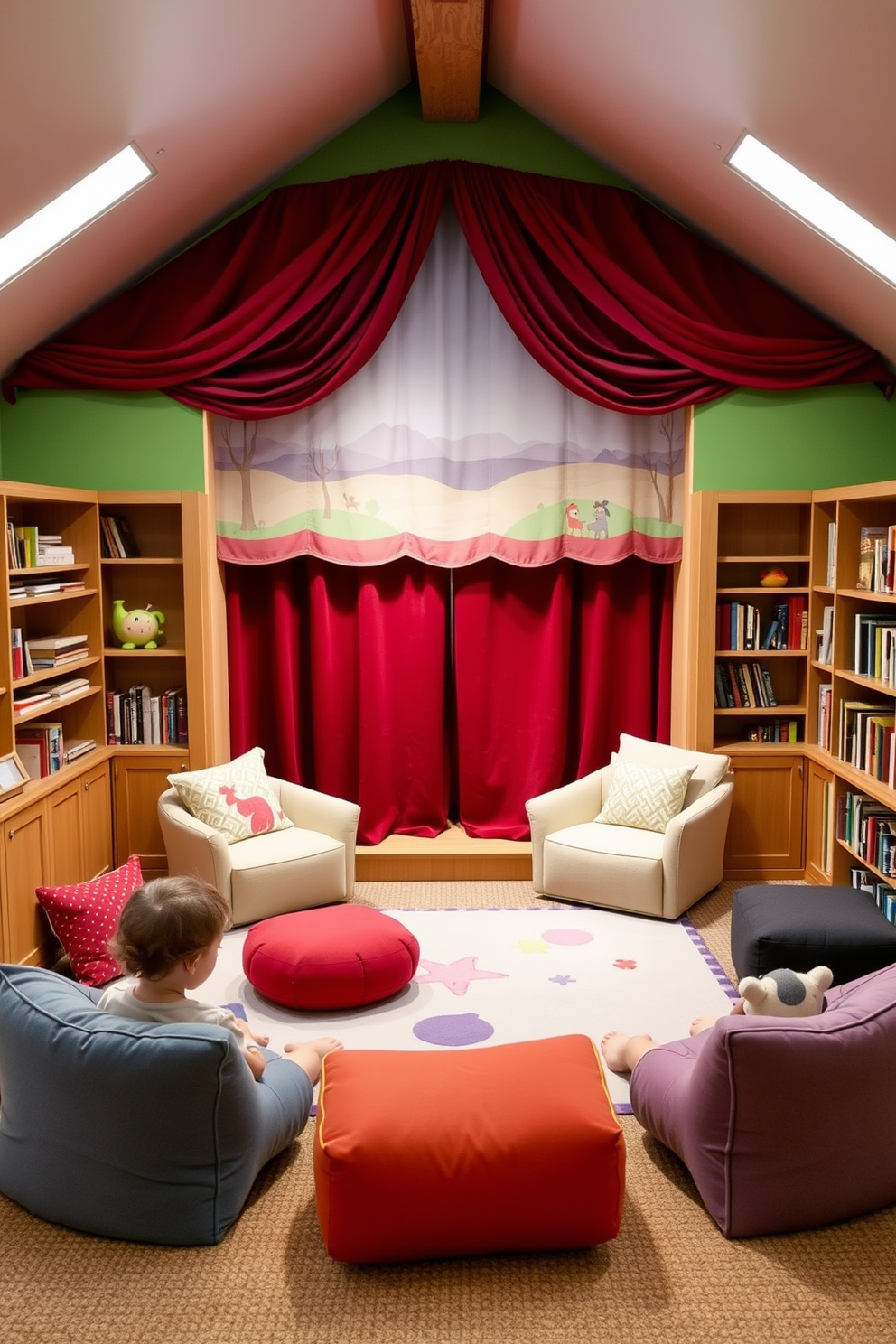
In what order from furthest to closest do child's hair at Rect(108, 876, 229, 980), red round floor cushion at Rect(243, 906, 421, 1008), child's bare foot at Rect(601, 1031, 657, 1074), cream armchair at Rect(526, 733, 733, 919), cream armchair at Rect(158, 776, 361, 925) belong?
cream armchair at Rect(526, 733, 733, 919), cream armchair at Rect(158, 776, 361, 925), red round floor cushion at Rect(243, 906, 421, 1008), child's bare foot at Rect(601, 1031, 657, 1074), child's hair at Rect(108, 876, 229, 980)

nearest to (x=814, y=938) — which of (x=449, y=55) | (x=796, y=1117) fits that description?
(x=796, y=1117)

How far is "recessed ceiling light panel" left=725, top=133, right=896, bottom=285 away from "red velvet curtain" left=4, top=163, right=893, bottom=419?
86 centimetres

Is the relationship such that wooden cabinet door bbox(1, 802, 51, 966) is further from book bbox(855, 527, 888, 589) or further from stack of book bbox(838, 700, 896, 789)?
book bbox(855, 527, 888, 589)

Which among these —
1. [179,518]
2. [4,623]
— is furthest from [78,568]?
[4,623]

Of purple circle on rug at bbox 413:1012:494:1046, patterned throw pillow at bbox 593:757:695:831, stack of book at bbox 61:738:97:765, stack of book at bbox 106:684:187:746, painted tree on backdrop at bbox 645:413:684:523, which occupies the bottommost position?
purple circle on rug at bbox 413:1012:494:1046

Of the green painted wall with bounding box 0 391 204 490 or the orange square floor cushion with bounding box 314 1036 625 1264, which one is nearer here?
the orange square floor cushion with bounding box 314 1036 625 1264

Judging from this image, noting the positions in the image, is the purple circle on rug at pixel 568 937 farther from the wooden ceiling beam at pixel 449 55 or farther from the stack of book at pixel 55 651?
the wooden ceiling beam at pixel 449 55

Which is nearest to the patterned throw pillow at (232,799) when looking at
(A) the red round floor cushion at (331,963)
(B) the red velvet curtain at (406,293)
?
(A) the red round floor cushion at (331,963)

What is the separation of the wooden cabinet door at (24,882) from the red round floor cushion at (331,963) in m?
0.82

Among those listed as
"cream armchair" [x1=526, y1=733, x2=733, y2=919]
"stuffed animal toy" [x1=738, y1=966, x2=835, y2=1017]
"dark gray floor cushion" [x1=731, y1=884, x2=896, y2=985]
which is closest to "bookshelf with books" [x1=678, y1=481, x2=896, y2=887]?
"cream armchair" [x1=526, y1=733, x2=733, y2=919]

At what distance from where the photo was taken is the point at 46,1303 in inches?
94.8

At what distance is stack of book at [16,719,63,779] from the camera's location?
445 cm

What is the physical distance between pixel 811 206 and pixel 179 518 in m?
3.00

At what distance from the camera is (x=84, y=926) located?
4066 millimetres
